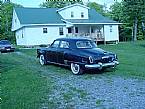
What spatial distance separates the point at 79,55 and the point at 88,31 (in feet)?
105

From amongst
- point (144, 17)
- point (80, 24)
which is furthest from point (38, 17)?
point (144, 17)

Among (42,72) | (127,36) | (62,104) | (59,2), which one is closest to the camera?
(62,104)

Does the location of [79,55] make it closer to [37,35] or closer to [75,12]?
[37,35]

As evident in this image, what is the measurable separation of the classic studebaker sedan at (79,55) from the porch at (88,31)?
26.5 m

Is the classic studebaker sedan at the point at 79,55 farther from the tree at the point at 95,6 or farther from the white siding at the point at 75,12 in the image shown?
the tree at the point at 95,6

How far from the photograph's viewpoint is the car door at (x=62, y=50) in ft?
50.6

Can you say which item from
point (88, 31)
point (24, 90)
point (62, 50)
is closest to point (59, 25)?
point (88, 31)

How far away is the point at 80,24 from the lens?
140 feet

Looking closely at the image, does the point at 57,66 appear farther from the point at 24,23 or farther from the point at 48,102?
the point at 24,23

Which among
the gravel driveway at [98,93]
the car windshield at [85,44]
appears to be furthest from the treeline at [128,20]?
the gravel driveway at [98,93]

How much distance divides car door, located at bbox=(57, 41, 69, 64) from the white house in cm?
2524

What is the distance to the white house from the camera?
41.1m

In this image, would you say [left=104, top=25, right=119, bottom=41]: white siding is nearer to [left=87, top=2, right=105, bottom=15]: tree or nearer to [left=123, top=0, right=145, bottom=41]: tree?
[left=123, top=0, right=145, bottom=41]: tree

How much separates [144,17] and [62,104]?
45.2 metres
